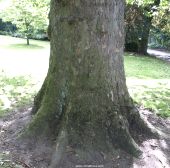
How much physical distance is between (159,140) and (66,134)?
1713 millimetres

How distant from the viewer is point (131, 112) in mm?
6012

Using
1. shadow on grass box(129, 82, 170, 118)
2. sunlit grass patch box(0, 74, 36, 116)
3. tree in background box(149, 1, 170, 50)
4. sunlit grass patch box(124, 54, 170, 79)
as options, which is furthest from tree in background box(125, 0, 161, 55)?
sunlit grass patch box(0, 74, 36, 116)

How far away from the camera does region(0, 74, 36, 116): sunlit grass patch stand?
8531mm

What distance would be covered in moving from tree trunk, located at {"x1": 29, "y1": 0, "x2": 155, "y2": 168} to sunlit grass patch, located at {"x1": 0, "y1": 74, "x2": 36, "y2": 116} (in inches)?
103

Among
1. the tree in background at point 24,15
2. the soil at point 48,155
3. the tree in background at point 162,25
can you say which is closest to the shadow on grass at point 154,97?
the soil at point 48,155

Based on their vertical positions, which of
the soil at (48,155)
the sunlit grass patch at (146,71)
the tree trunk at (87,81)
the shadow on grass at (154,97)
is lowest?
the sunlit grass patch at (146,71)

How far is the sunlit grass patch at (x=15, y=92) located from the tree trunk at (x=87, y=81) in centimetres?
262

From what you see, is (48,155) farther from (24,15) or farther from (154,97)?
(24,15)

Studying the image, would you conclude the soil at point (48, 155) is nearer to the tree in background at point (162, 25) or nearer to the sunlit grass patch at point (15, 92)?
the sunlit grass patch at point (15, 92)

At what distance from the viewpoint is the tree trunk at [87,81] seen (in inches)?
211

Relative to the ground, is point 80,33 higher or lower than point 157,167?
higher

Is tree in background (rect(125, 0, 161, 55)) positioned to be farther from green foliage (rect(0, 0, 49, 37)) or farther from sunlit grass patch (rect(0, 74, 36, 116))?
sunlit grass patch (rect(0, 74, 36, 116))

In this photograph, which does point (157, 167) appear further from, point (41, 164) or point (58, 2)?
point (58, 2)

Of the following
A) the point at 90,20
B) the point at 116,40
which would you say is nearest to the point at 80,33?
the point at 90,20
